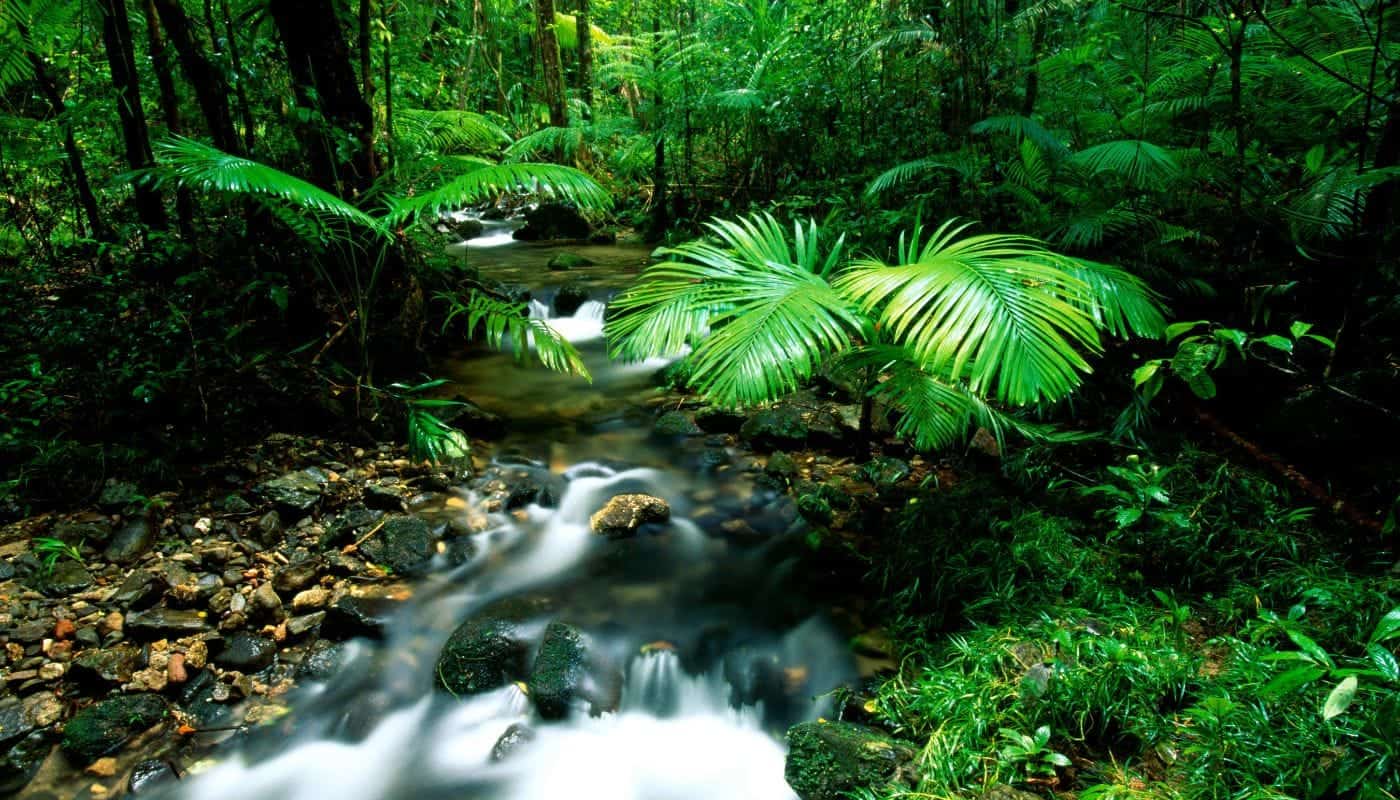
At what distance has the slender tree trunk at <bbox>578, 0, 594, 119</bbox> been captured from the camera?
9.73 metres

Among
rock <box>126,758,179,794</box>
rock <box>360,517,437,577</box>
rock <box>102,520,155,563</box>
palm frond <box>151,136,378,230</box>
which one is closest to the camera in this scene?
rock <box>126,758,179,794</box>

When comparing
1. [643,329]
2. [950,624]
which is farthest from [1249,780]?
[643,329]

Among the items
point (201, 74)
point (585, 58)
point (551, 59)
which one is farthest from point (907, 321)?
point (585, 58)

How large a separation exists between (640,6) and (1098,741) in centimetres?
1263

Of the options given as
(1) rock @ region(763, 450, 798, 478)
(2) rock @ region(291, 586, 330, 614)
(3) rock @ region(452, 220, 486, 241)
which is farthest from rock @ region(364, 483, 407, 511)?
(3) rock @ region(452, 220, 486, 241)

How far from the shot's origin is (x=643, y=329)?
2689 mm

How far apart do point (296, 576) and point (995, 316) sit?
297 cm

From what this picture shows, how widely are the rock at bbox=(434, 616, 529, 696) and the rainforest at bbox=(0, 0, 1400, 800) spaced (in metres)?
0.01

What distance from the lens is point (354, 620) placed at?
2816 millimetres

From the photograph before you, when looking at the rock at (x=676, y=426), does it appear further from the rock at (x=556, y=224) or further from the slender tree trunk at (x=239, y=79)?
the rock at (x=556, y=224)

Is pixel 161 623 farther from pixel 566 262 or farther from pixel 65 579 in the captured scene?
pixel 566 262

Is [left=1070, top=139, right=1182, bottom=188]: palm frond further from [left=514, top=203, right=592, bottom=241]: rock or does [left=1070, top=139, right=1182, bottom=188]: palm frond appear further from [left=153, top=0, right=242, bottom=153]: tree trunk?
[left=514, top=203, right=592, bottom=241]: rock

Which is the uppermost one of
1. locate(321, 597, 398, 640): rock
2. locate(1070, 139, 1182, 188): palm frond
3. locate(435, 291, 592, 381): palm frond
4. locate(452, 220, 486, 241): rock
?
locate(1070, 139, 1182, 188): palm frond

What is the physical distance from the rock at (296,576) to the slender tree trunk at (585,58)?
8.35 m
